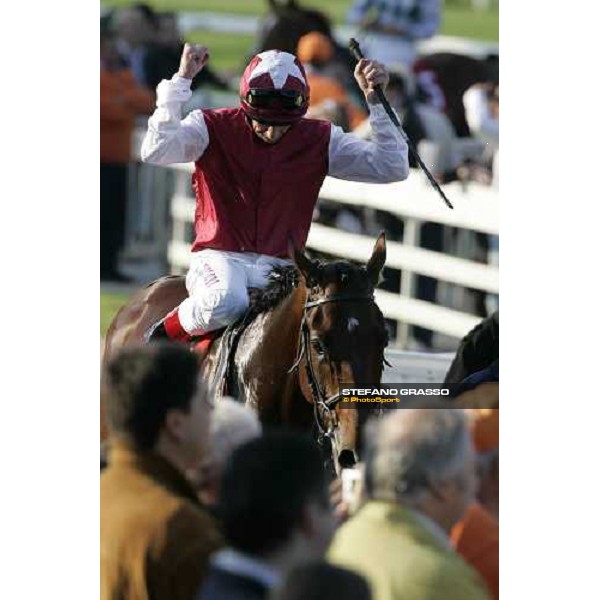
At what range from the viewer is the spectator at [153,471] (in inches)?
182

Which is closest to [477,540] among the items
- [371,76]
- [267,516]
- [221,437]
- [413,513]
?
[221,437]

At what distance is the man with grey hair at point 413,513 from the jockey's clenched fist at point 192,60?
2.68 m

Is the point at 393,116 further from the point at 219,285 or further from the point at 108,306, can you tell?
the point at 108,306

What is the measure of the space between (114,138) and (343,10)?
1011mm

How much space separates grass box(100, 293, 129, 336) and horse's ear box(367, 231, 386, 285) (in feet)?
3.34

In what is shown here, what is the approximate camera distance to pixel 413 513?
455 centimetres

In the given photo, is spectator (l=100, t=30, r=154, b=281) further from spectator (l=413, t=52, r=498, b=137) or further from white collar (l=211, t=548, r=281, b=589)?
white collar (l=211, t=548, r=281, b=589)

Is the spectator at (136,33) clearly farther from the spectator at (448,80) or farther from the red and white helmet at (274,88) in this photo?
the spectator at (448,80)
